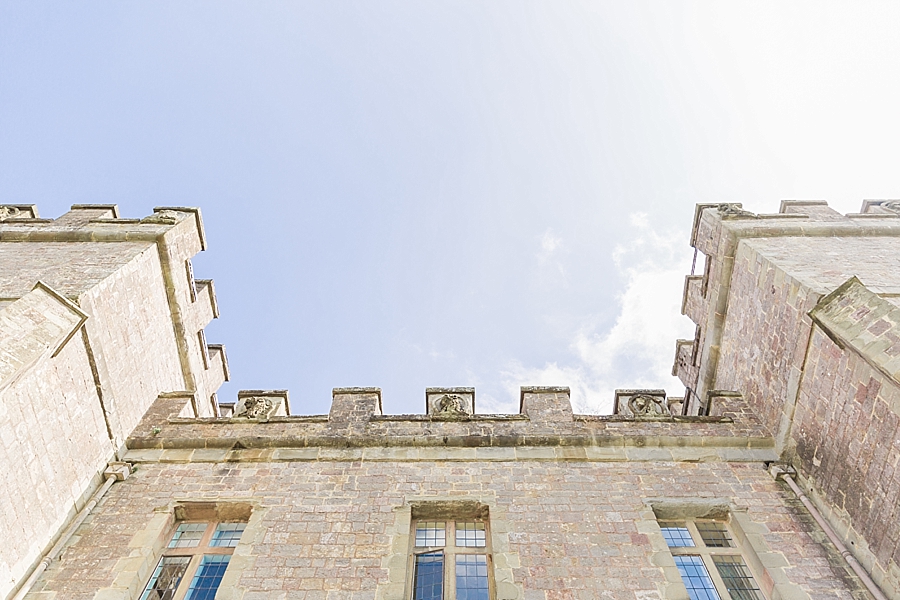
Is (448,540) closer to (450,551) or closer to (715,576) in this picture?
(450,551)

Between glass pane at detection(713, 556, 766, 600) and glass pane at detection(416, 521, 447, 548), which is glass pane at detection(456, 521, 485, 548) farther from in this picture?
glass pane at detection(713, 556, 766, 600)

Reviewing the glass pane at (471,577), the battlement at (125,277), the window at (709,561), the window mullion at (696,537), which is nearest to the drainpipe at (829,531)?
the window at (709,561)

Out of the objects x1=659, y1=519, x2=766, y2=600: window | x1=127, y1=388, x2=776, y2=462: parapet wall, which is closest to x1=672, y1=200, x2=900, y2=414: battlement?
x1=127, y1=388, x2=776, y2=462: parapet wall

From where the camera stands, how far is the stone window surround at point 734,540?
6402 mm

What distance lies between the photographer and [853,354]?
268 inches

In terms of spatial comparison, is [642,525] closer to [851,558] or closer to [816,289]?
[851,558]

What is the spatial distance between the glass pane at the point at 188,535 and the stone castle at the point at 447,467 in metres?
0.03

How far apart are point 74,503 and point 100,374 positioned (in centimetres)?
182

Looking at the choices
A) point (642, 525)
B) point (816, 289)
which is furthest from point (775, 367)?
point (642, 525)

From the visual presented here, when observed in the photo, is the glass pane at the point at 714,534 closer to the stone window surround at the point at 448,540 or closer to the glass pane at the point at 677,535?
the glass pane at the point at 677,535

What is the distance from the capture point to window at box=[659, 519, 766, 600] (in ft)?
21.8

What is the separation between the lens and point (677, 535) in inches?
292

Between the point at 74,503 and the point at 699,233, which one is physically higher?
the point at 699,233

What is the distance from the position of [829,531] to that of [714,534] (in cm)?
132
